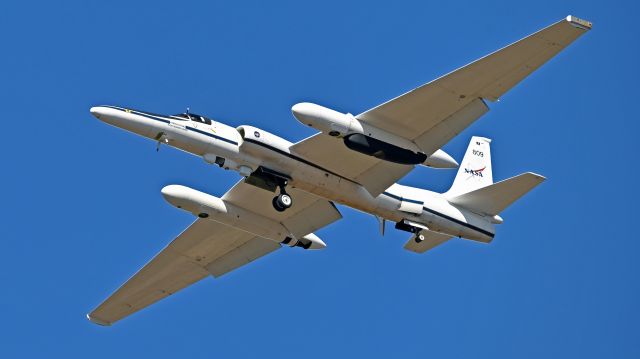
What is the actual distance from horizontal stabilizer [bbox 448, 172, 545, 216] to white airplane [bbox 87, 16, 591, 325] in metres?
0.03

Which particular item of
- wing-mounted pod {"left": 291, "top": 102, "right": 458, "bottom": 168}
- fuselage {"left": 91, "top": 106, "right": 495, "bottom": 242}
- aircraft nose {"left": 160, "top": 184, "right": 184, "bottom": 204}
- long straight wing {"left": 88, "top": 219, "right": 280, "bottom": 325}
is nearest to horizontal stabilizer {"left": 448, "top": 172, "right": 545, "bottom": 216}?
fuselage {"left": 91, "top": 106, "right": 495, "bottom": 242}

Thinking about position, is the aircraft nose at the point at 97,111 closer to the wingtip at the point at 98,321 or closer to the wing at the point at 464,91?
the wing at the point at 464,91

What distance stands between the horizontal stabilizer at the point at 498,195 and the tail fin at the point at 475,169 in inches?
54.2

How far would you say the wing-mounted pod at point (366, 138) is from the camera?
37.0m

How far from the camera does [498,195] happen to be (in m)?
42.6

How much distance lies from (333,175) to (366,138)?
8.71 ft

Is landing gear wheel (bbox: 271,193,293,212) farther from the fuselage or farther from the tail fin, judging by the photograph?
the tail fin

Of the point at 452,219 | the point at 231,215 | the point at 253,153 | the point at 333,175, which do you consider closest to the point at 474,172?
the point at 452,219

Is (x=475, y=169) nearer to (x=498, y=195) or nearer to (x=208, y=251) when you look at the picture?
(x=498, y=195)

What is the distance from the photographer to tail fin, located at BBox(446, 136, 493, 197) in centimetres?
4525

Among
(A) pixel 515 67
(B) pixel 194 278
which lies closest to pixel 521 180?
(A) pixel 515 67

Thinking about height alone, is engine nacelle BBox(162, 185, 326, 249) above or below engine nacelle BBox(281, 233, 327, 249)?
above

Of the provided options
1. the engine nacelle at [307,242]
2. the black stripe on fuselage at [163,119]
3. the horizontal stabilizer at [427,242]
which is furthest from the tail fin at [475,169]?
the black stripe on fuselage at [163,119]

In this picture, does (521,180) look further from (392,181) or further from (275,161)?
(275,161)
